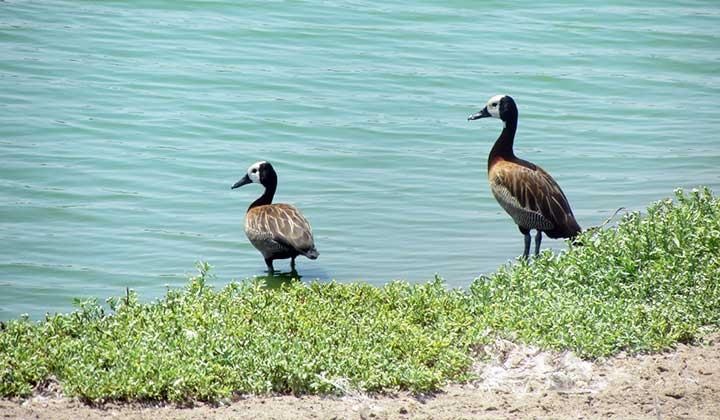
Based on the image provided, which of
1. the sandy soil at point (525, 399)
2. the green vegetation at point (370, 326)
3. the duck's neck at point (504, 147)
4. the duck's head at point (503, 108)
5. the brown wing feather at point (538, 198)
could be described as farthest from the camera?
the duck's head at point (503, 108)

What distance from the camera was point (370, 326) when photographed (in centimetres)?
874

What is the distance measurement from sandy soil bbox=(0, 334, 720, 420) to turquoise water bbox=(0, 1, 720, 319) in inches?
163

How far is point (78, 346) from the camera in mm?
8219

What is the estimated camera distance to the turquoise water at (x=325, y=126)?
13.5 m

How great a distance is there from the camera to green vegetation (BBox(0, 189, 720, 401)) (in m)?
7.95

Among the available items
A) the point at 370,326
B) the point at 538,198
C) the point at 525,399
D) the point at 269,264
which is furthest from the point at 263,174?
the point at 525,399

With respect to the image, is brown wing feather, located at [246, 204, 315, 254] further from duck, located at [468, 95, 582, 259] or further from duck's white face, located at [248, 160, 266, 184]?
duck, located at [468, 95, 582, 259]

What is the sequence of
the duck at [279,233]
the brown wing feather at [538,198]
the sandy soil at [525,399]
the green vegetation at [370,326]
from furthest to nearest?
the brown wing feather at [538,198]
the duck at [279,233]
the green vegetation at [370,326]
the sandy soil at [525,399]

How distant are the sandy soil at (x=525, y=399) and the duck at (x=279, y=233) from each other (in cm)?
464

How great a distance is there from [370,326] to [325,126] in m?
9.06

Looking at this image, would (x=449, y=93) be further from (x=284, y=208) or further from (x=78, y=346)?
(x=78, y=346)

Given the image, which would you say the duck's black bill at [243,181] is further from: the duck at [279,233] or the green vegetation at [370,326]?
the green vegetation at [370,326]

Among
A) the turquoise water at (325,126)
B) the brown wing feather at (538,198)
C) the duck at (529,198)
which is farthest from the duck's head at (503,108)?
the turquoise water at (325,126)

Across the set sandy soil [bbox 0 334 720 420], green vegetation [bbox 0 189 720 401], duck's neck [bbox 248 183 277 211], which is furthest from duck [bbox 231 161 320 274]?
sandy soil [bbox 0 334 720 420]
